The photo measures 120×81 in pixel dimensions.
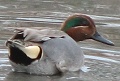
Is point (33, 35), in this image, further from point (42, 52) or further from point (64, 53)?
point (64, 53)

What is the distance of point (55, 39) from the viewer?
709cm

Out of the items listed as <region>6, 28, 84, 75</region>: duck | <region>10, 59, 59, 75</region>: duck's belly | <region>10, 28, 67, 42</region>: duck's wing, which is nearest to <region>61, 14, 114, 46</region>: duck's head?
<region>6, 28, 84, 75</region>: duck

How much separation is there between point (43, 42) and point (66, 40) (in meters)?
0.39

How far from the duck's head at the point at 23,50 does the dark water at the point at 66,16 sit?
272 mm

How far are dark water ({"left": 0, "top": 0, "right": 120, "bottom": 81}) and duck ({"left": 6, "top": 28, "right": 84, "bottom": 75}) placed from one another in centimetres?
11

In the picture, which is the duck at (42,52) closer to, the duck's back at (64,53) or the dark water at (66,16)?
the duck's back at (64,53)

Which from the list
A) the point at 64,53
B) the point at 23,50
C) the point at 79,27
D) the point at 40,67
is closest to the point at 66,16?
the point at 79,27

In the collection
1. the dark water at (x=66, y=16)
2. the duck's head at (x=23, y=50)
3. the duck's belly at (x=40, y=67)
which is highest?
the duck's head at (x=23, y=50)

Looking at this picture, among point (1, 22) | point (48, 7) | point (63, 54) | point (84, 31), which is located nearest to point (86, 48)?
point (84, 31)

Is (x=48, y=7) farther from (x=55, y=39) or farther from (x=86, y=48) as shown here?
(x=55, y=39)

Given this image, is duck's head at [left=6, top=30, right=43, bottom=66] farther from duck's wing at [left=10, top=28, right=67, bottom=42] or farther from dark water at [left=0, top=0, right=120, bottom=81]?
dark water at [left=0, top=0, right=120, bottom=81]

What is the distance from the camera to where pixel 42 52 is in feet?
22.6

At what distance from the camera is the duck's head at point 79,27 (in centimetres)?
761

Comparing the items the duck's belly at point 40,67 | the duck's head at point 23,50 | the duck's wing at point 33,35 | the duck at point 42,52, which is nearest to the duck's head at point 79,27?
the duck at point 42,52
